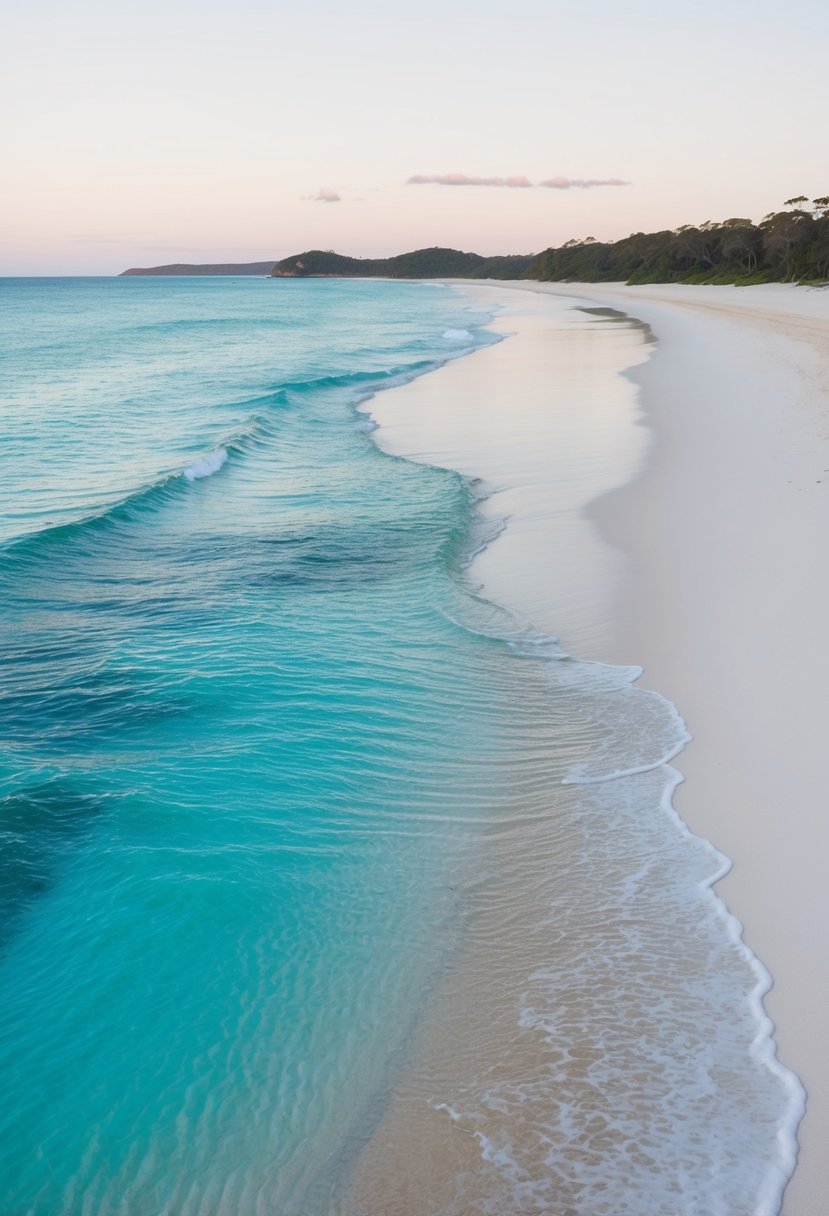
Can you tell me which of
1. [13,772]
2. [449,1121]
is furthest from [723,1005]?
[13,772]

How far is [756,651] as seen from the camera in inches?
248

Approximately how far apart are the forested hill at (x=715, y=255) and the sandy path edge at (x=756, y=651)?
169 ft

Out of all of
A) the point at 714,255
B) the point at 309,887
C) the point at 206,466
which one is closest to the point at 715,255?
the point at 714,255

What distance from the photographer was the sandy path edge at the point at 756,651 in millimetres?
3711

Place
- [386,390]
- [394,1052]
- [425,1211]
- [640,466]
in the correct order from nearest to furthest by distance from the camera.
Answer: [425,1211], [394,1052], [640,466], [386,390]

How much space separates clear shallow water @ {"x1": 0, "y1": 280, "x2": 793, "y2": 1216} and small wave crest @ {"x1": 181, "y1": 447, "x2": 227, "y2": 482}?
163 inches

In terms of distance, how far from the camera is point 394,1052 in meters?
3.53

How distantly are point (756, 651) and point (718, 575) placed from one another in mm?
1601

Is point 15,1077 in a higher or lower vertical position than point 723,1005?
lower

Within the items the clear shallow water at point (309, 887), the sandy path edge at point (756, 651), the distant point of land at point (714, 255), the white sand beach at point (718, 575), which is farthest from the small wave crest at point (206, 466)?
the distant point of land at point (714, 255)

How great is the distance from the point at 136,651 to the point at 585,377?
17578mm

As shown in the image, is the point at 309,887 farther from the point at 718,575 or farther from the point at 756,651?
the point at 718,575

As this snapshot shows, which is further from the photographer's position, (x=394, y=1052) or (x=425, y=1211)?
(x=394, y=1052)

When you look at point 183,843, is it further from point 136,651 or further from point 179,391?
point 179,391
